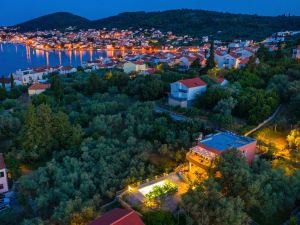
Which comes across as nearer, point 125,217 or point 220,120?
point 125,217

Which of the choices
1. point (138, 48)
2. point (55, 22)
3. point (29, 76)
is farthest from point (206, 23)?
point (55, 22)

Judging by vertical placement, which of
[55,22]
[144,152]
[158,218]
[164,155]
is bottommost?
[158,218]

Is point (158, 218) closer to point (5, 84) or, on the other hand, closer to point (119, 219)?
point (119, 219)

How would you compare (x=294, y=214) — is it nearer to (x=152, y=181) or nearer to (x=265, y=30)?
(x=152, y=181)

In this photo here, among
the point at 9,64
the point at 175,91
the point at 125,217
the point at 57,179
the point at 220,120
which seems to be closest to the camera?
the point at 125,217

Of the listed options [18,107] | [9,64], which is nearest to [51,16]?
[9,64]

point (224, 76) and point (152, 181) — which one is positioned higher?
point (224, 76)
